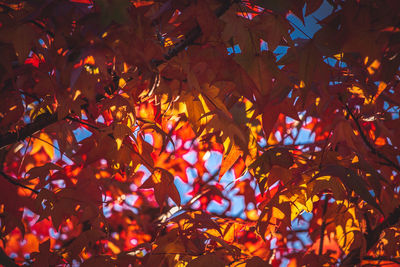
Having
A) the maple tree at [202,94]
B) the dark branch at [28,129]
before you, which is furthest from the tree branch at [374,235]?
the dark branch at [28,129]

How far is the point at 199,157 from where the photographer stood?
2.03 metres

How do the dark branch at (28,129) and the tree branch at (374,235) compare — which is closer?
the dark branch at (28,129)

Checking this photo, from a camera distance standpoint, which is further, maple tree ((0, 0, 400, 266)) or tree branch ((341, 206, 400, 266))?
tree branch ((341, 206, 400, 266))

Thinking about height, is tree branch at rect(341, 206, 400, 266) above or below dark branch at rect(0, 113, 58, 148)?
below

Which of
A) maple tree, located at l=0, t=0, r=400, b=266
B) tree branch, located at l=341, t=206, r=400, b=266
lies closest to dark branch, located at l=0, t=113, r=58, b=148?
maple tree, located at l=0, t=0, r=400, b=266

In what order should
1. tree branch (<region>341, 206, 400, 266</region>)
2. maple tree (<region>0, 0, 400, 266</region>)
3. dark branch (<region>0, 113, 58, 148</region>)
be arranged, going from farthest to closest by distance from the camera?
tree branch (<region>341, 206, 400, 266</region>) < dark branch (<region>0, 113, 58, 148</region>) < maple tree (<region>0, 0, 400, 266</region>)

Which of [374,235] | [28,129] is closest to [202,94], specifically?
[28,129]

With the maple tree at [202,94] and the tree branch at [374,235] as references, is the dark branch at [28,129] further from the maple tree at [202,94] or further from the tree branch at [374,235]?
the tree branch at [374,235]

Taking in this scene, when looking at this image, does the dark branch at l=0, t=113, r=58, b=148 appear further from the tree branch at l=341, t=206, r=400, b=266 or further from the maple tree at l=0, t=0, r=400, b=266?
the tree branch at l=341, t=206, r=400, b=266

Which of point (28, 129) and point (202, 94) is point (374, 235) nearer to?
point (202, 94)

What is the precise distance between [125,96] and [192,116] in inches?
10.2

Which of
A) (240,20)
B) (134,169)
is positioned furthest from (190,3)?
(134,169)

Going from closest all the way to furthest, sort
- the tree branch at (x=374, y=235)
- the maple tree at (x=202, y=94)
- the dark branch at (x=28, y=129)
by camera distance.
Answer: the maple tree at (x=202, y=94) < the dark branch at (x=28, y=129) < the tree branch at (x=374, y=235)

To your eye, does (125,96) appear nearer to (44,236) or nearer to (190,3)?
(190,3)
